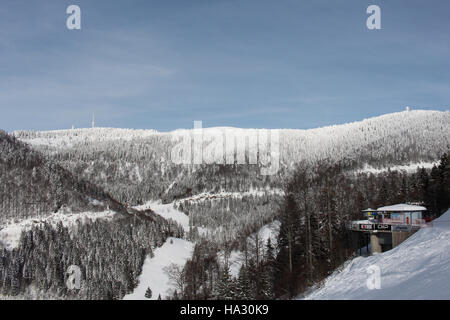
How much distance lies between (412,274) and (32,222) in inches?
7367

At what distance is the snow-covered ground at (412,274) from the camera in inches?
760

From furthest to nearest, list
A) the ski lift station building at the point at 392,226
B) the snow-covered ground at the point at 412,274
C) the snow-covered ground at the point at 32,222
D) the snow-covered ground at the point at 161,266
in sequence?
the snow-covered ground at the point at 32,222, the snow-covered ground at the point at 161,266, the ski lift station building at the point at 392,226, the snow-covered ground at the point at 412,274

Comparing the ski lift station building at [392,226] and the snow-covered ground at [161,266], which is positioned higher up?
the ski lift station building at [392,226]

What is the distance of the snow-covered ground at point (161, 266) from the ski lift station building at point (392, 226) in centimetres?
8383

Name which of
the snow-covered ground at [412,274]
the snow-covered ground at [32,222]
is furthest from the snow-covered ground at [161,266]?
the snow-covered ground at [412,274]

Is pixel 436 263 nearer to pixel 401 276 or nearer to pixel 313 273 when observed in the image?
pixel 401 276

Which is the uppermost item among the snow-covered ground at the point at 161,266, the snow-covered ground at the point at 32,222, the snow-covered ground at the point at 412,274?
the snow-covered ground at the point at 412,274

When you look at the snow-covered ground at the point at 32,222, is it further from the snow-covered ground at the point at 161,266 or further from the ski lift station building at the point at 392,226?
the ski lift station building at the point at 392,226

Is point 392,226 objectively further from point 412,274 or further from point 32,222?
point 32,222

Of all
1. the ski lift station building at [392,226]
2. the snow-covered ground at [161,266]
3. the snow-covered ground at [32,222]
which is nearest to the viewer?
the ski lift station building at [392,226]

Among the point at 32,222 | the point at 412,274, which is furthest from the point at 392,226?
the point at 32,222

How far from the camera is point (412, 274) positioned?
941 inches

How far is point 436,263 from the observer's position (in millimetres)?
23891
